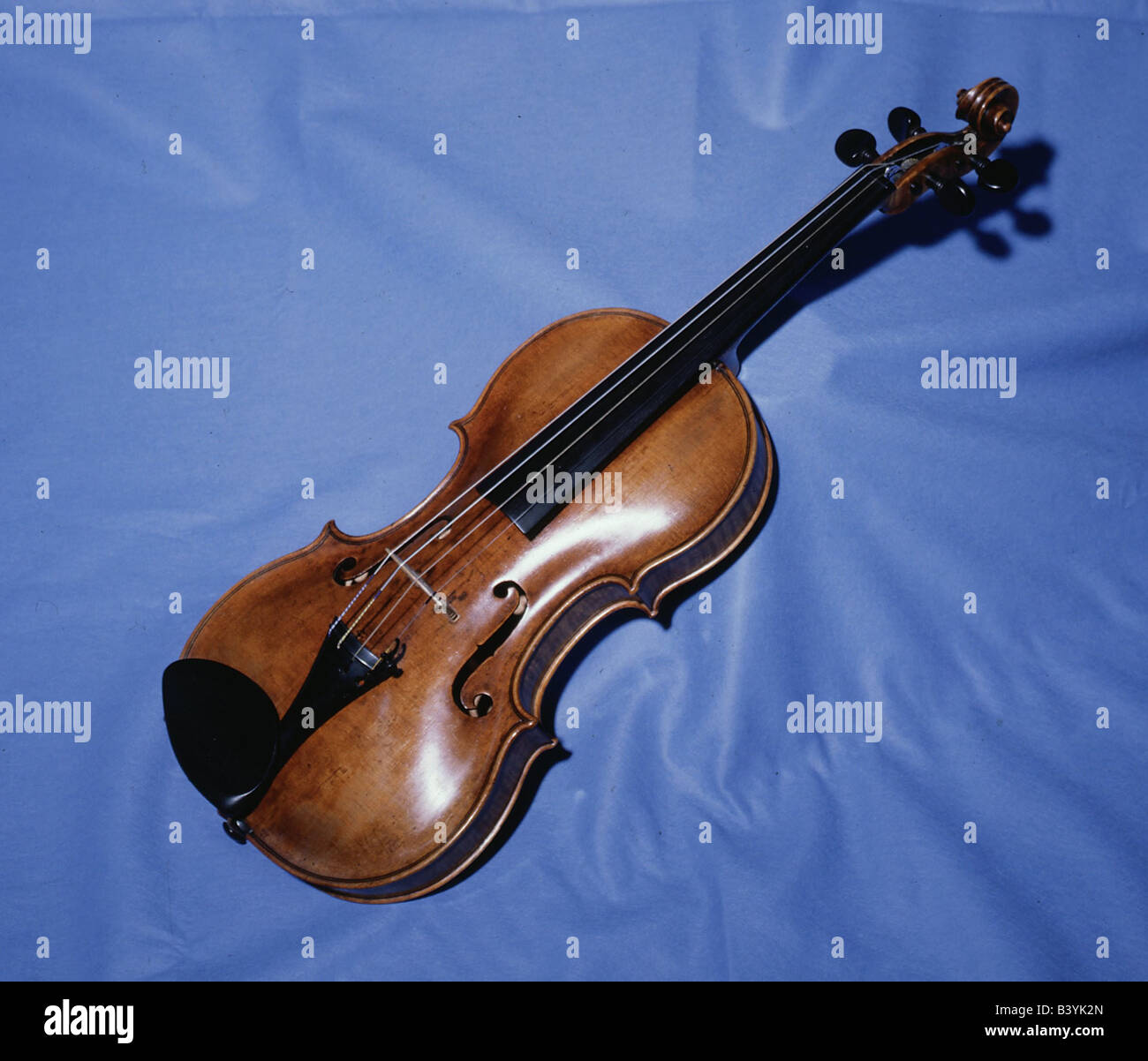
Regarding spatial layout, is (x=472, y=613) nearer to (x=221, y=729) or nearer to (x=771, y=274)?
(x=221, y=729)

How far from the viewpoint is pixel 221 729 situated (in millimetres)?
1883

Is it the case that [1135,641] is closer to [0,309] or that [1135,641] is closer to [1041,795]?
[1041,795]

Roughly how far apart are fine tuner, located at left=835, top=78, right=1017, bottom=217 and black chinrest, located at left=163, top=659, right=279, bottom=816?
1747 mm

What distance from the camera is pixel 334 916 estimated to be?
2.22 m

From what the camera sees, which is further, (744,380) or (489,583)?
(744,380)

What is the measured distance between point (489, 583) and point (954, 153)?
1.41 meters

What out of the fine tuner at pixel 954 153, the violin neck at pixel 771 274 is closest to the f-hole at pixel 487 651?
the violin neck at pixel 771 274

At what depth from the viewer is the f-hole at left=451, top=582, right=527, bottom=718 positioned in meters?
1.88

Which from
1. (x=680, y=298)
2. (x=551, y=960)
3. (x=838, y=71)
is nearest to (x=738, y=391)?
(x=680, y=298)

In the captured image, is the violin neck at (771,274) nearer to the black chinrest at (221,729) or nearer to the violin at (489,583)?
the violin at (489,583)

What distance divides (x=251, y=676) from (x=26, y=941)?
0.98 meters

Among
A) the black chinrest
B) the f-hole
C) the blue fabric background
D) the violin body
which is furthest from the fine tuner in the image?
A: the black chinrest

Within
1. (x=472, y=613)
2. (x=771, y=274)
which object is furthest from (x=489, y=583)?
(x=771, y=274)

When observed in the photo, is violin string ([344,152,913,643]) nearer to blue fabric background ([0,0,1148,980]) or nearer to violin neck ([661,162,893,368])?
violin neck ([661,162,893,368])
